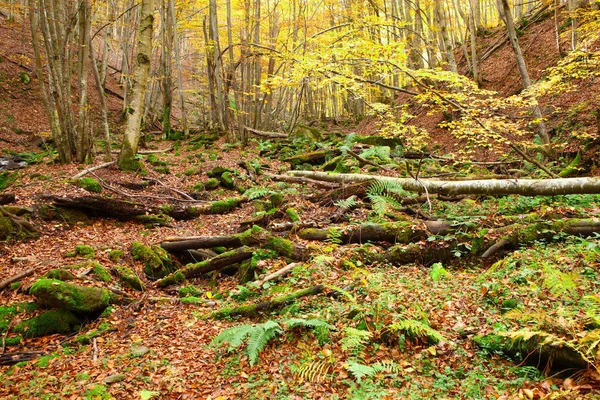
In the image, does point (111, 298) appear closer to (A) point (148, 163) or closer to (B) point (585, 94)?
(A) point (148, 163)

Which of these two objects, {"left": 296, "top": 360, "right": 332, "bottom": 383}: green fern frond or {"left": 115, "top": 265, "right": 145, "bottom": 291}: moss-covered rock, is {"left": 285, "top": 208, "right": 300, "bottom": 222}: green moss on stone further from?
{"left": 296, "top": 360, "right": 332, "bottom": 383}: green fern frond

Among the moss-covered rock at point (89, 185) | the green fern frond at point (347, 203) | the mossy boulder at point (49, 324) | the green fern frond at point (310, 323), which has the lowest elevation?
the mossy boulder at point (49, 324)

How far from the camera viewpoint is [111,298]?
574 centimetres

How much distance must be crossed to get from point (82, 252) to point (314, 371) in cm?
531

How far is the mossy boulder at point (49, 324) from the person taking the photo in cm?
498

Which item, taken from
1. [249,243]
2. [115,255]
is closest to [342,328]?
[249,243]

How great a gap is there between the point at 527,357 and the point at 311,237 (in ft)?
13.8

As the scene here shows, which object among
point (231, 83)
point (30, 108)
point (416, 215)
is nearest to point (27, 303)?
point (416, 215)

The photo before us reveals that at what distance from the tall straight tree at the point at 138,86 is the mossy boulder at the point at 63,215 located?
3.95 m

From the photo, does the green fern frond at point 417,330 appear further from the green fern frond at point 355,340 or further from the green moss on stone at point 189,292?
the green moss on stone at point 189,292

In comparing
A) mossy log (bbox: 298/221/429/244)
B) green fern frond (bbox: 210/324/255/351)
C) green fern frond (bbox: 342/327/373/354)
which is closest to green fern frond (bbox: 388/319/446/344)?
green fern frond (bbox: 342/327/373/354)

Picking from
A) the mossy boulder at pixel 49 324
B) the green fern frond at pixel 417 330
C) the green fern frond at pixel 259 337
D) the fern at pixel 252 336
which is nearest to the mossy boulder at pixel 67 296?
the mossy boulder at pixel 49 324

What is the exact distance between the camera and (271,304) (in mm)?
5031

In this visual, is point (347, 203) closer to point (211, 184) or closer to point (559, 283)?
point (559, 283)
